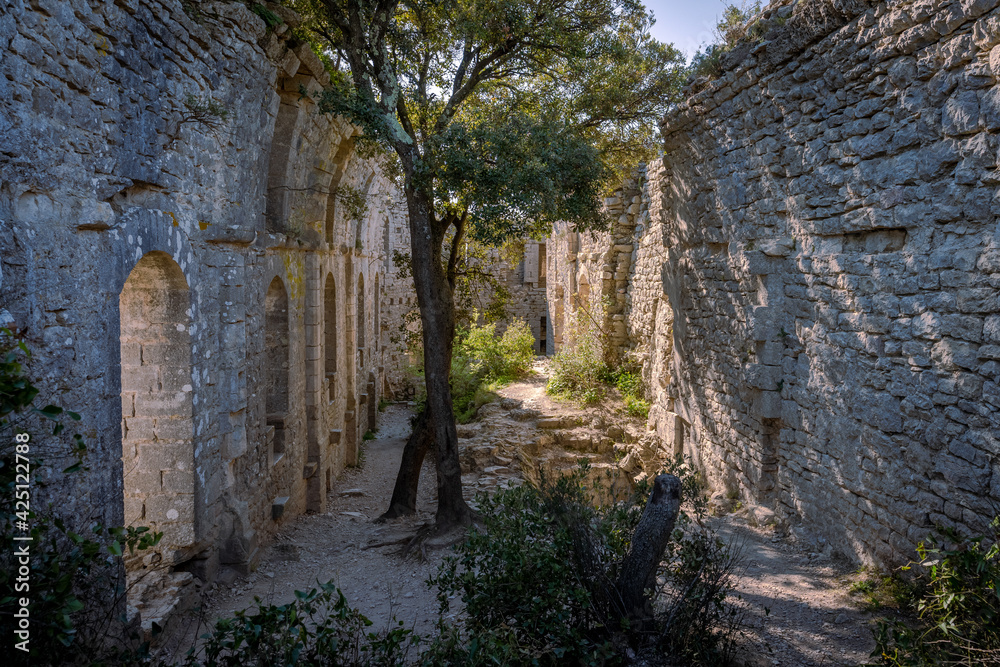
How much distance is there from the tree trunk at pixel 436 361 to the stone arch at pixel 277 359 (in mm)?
2038

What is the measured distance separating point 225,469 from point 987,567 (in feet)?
18.6

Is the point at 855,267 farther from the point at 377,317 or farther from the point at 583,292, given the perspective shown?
the point at 377,317

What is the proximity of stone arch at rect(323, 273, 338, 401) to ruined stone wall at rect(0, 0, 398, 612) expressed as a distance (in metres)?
1.40

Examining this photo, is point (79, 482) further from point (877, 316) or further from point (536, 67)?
point (536, 67)

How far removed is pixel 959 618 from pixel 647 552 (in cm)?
161

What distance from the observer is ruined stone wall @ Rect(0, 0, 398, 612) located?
11.5 feet

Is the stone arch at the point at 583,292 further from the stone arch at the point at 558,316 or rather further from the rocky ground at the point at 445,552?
the stone arch at the point at 558,316

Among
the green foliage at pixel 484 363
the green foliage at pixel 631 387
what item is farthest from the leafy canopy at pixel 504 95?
the green foliage at pixel 484 363

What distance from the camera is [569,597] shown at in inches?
149

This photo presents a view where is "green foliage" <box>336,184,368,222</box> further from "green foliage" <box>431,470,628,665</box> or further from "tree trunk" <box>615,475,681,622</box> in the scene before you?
"tree trunk" <box>615,475,681,622</box>

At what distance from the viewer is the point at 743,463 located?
6680 millimetres

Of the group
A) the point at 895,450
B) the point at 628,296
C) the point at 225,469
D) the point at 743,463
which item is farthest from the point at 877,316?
the point at 628,296

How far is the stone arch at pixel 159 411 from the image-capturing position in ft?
16.8

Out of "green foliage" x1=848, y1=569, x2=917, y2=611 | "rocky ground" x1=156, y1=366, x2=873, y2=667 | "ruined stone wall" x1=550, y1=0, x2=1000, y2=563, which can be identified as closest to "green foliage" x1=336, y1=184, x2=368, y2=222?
"rocky ground" x1=156, y1=366, x2=873, y2=667
